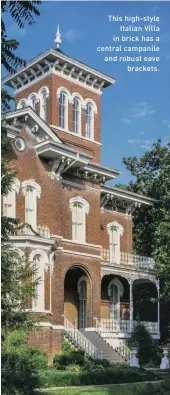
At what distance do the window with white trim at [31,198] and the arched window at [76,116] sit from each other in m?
6.74

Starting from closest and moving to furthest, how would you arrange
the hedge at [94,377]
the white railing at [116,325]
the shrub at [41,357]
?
the hedge at [94,377] < the shrub at [41,357] < the white railing at [116,325]

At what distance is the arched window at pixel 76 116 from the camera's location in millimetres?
33594

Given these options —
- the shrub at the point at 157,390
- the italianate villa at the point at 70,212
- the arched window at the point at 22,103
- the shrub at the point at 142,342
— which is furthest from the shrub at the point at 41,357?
the arched window at the point at 22,103

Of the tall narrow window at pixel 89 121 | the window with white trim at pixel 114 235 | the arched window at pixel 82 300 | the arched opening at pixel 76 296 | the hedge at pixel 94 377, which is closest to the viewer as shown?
the hedge at pixel 94 377

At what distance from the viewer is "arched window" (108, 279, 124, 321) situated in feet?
113

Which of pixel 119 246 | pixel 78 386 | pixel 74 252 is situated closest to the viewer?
pixel 78 386

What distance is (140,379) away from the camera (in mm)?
23609

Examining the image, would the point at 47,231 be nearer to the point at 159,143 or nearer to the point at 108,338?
the point at 108,338

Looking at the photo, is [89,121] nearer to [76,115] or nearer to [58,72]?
[76,115]

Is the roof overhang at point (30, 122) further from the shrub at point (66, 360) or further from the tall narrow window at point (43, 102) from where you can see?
the shrub at point (66, 360)

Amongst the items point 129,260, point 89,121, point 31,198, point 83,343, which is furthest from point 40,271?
point 89,121

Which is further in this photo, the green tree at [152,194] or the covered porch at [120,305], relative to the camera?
→ the green tree at [152,194]

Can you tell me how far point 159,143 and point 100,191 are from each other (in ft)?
25.7

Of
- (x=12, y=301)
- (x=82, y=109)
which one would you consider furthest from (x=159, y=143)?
(x=12, y=301)
